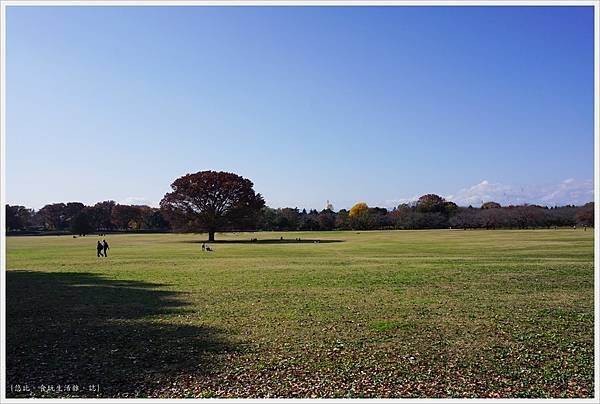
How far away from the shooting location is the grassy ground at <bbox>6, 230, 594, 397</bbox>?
8211 millimetres

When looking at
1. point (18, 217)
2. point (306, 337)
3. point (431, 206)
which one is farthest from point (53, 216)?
point (306, 337)

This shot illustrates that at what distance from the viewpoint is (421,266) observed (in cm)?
2752

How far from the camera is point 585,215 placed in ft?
309

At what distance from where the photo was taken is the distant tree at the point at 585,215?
93.3 metres

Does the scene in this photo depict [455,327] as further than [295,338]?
Yes

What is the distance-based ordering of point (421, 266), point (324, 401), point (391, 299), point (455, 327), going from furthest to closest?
point (421, 266)
point (391, 299)
point (455, 327)
point (324, 401)

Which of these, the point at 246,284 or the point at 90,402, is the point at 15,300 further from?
the point at 90,402

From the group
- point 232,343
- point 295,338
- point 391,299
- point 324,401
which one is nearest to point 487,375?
point 324,401

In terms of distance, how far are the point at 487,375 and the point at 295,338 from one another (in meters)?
4.31

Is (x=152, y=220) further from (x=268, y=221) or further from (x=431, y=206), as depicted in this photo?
(x=431, y=206)

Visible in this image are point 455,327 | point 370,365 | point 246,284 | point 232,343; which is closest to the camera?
point 370,365

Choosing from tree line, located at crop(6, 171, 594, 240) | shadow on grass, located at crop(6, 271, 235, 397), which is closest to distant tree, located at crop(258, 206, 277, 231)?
tree line, located at crop(6, 171, 594, 240)

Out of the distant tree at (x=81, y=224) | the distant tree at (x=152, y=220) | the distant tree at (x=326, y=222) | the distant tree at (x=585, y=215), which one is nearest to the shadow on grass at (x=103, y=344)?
the distant tree at (x=81, y=224)

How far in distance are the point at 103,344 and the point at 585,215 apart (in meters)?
104
